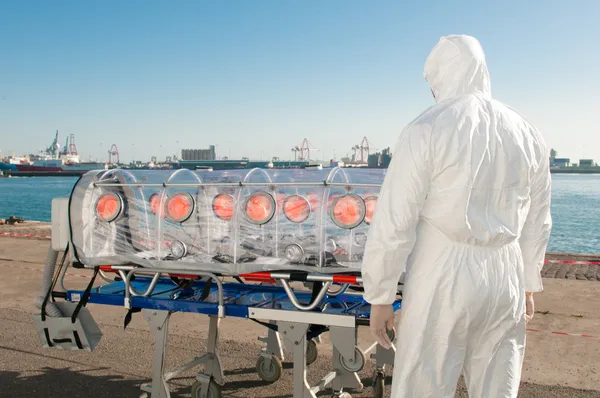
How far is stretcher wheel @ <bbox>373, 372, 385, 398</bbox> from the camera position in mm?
4848

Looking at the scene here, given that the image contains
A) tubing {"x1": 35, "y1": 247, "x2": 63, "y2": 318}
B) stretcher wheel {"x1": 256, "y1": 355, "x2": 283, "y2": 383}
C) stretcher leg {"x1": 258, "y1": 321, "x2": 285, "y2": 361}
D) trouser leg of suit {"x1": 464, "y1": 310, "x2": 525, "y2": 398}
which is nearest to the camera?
trouser leg of suit {"x1": 464, "y1": 310, "x2": 525, "y2": 398}

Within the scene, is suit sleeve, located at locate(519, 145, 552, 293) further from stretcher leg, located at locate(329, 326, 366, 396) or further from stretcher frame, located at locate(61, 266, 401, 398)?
stretcher leg, located at locate(329, 326, 366, 396)

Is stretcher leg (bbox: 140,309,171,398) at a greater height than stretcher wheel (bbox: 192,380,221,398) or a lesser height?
greater

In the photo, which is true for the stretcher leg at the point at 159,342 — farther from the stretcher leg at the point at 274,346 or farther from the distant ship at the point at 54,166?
the distant ship at the point at 54,166

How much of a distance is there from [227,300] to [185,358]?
1.67 meters

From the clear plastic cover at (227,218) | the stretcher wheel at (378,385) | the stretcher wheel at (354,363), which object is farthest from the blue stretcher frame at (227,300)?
the stretcher wheel at (378,385)

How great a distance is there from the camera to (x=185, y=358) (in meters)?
5.89

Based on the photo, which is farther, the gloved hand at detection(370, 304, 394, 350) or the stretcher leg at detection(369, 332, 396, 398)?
the stretcher leg at detection(369, 332, 396, 398)

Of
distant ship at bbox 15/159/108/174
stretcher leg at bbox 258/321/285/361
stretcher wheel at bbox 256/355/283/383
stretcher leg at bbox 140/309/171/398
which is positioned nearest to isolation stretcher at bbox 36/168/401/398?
stretcher leg at bbox 140/309/171/398

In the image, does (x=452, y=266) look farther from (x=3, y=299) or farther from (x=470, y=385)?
(x=3, y=299)

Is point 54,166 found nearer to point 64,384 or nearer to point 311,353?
point 64,384

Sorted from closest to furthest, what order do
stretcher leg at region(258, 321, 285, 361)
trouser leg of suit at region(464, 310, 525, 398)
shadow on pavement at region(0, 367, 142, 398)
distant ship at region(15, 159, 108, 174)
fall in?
trouser leg of suit at region(464, 310, 525, 398) → shadow on pavement at region(0, 367, 142, 398) → stretcher leg at region(258, 321, 285, 361) → distant ship at region(15, 159, 108, 174)

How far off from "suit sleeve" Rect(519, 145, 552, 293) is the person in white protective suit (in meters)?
0.19

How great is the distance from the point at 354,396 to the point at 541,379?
1836 millimetres
